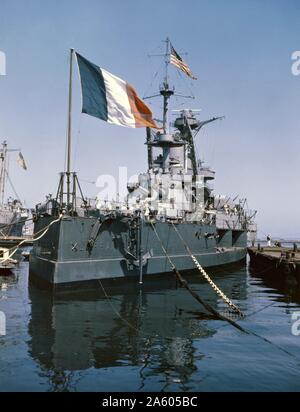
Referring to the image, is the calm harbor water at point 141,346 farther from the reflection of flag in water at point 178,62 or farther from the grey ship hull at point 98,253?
the reflection of flag in water at point 178,62

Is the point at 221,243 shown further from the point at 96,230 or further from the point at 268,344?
the point at 268,344

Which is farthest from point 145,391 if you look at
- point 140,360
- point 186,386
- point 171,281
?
point 171,281

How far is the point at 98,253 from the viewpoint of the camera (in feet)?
61.7

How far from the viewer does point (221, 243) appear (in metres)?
36.7

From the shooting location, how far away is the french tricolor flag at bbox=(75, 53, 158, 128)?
15.0 m

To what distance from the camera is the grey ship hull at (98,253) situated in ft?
56.9

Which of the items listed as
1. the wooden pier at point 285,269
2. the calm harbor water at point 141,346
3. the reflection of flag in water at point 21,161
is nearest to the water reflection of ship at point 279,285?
the wooden pier at point 285,269

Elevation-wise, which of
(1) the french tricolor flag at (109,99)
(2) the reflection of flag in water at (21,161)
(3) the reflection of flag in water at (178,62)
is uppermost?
(3) the reflection of flag in water at (178,62)

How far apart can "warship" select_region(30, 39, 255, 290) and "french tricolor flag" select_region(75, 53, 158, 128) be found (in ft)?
0.32

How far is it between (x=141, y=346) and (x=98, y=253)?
29.9 feet

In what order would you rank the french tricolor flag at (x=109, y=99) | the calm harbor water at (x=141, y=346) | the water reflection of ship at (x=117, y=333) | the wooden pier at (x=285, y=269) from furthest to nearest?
the wooden pier at (x=285, y=269)
the french tricolor flag at (x=109, y=99)
the water reflection of ship at (x=117, y=333)
the calm harbor water at (x=141, y=346)

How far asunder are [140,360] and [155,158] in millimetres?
27624

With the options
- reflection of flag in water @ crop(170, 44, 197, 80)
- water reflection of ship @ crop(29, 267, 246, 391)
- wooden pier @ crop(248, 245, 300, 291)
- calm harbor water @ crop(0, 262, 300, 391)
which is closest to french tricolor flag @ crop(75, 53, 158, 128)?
water reflection of ship @ crop(29, 267, 246, 391)

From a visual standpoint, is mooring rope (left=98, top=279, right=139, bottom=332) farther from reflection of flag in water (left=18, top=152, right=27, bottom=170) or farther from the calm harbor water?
reflection of flag in water (left=18, top=152, right=27, bottom=170)
